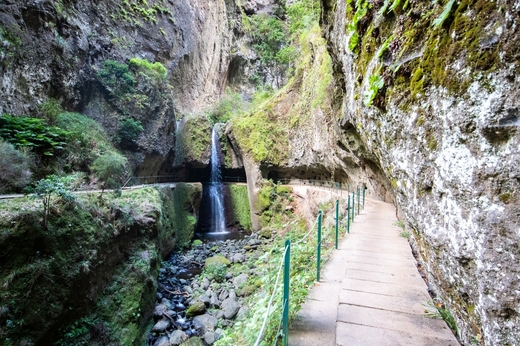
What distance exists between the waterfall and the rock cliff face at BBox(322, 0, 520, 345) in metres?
15.7

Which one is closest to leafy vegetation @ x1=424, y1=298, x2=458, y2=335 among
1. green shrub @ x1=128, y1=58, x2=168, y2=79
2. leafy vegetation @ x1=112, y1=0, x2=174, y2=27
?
green shrub @ x1=128, y1=58, x2=168, y2=79

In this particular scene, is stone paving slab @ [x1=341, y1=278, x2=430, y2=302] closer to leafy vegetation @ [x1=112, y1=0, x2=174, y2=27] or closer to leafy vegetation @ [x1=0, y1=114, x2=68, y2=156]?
leafy vegetation @ [x1=0, y1=114, x2=68, y2=156]

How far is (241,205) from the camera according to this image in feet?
60.2

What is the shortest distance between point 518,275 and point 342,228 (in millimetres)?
5556

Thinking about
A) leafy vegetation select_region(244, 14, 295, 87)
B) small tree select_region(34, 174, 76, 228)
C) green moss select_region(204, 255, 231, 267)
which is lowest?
green moss select_region(204, 255, 231, 267)

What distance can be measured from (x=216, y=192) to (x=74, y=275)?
Answer: 46.1 ft

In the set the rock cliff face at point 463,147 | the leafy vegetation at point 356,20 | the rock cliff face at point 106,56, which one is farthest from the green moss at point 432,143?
the rock cliff face at point 106,56

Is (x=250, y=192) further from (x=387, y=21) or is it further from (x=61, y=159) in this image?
(x=387, y=21)

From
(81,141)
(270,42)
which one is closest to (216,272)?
(81,141)

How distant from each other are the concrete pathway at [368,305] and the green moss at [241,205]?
1311 cm

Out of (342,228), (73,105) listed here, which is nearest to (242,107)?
(73,105)

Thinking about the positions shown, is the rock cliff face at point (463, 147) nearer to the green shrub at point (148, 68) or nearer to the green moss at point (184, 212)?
the green moss at point (184, 212)

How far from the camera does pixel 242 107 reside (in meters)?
24.7

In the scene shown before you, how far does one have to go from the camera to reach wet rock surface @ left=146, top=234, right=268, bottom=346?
20.5ft
